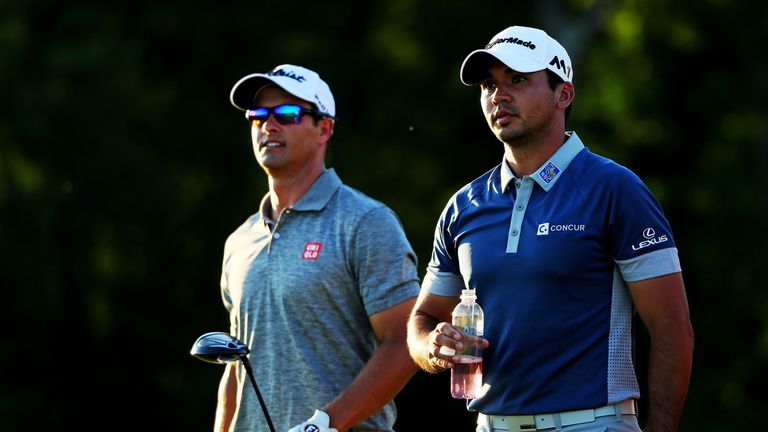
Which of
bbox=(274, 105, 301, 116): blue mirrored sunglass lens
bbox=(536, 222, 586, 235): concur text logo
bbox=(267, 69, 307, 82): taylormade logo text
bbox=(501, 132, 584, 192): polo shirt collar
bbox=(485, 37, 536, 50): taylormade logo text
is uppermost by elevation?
bbox=(267, 69, 307, 82): taylormade logo text

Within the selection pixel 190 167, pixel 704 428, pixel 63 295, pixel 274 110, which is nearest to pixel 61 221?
pixel 63 295

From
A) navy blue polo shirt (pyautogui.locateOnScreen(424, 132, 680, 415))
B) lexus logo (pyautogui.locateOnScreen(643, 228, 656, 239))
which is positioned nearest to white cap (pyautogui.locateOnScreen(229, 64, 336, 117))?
navy blue polo shirt (pyautogui.locateOnScreen(424, 132, 680, 415))

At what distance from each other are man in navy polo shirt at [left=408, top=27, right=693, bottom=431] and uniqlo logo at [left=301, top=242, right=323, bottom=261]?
114 cm

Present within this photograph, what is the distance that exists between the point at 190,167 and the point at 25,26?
10.6ft

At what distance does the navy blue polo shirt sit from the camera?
15.7 ft

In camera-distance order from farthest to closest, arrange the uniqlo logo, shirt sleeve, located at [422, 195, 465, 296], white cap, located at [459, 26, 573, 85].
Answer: the uniqlo logo
shirt sleeve, located at [422, 195, 465, 296]
white cap, located at [459, 26, 573, 85]

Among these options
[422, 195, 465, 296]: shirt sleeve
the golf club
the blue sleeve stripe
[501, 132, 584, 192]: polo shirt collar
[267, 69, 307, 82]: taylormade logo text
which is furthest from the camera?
[267, 69, 307, 82]: taylormade logo text

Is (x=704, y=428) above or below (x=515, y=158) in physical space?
below

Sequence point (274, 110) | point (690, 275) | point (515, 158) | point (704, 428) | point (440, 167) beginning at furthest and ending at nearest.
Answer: point (440, 167), point (690, 275), point (704, 428), point (274, 110), point (515, 158)

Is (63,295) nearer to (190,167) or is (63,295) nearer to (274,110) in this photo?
(190,167)

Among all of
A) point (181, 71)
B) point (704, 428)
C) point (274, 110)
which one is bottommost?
point (704, 428)

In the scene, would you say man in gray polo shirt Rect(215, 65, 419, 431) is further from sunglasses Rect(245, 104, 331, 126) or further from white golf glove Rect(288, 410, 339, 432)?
sunglasses Rect(245, 104, 331, 126)

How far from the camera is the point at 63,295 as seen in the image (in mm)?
21125

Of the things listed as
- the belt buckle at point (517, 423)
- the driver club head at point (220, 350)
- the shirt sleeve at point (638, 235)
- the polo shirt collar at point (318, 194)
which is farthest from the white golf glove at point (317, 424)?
the shirt sleeve at point (638, 235)
